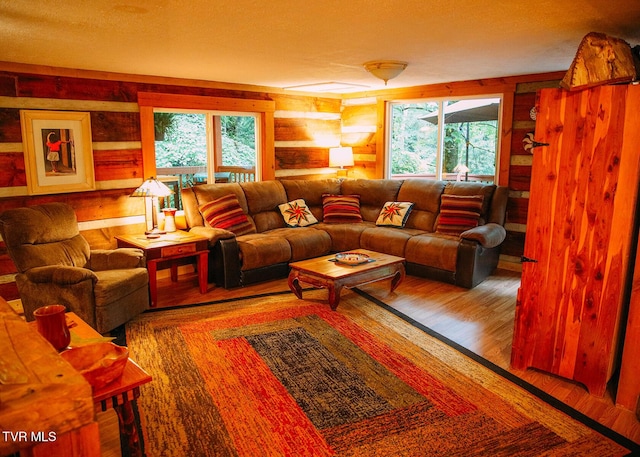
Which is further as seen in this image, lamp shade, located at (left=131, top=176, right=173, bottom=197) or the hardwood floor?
lamp shade, located at (left=131, top=176, right=173, bottom=197)

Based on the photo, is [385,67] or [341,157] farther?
[341,157]

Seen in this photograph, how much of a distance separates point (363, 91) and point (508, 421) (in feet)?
16.0

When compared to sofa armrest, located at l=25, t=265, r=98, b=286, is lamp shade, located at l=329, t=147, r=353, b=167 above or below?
above

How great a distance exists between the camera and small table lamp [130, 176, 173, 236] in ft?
14.4

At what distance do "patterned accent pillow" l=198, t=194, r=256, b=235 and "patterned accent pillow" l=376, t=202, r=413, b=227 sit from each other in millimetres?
1636

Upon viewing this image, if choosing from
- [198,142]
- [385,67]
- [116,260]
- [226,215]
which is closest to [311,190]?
[226,215]

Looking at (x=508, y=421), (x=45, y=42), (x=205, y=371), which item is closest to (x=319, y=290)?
(x=205, y=371)

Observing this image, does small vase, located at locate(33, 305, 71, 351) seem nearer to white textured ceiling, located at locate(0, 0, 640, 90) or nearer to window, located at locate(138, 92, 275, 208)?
white textured ceiling, located at locate(0, 0, 640, 90)

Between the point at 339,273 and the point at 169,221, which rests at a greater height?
the point at 169,221

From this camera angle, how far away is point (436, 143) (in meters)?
5.93

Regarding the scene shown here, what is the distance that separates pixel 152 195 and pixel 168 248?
0.63m

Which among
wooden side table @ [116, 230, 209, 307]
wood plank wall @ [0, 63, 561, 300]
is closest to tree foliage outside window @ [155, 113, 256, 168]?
wood plank wall @ [0, 63, 561, 300]

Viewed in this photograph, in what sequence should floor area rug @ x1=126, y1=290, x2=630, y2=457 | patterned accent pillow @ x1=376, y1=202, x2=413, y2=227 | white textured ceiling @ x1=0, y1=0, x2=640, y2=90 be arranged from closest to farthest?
1. floor area rug @ x1=126, y1=290, x2=630, y2=457
2. white textured ceiling @ x1=0, y1=0, x2=640, y2=90
3. patterned accent pillow @ x1=376, y1=202, x2=413, y2=227

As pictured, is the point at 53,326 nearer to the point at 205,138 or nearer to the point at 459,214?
the point at 205,138
